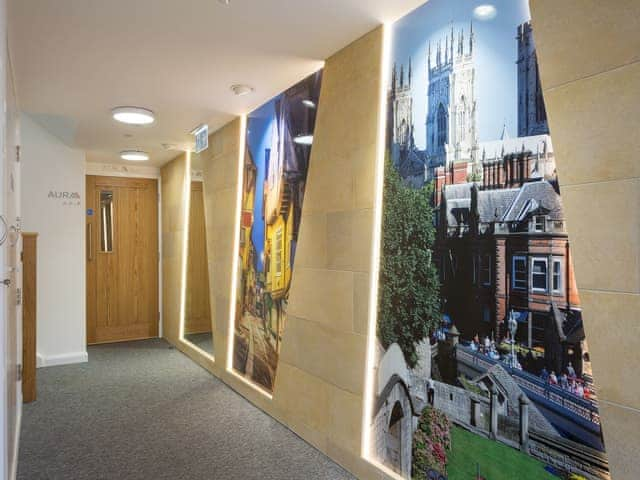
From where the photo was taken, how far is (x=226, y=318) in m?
4.64

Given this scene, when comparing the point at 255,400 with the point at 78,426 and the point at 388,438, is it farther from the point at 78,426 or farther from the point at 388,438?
the point at 388,438

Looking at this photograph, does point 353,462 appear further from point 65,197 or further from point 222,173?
point 65,197

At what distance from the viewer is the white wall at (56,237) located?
543 cm

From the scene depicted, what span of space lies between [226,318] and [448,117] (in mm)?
3129

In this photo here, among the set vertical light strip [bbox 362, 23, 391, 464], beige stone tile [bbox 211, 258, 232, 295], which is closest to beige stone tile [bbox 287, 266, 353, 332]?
vertical light strip [bbox 362, 23, 391, 464]

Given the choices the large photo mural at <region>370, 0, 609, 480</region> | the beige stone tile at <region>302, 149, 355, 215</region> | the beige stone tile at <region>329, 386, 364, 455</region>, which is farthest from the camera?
the beige stone tile at <region>302, 149, 355, 215</region>

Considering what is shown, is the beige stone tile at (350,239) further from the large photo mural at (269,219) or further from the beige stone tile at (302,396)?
the beige stone tile at (302,396)

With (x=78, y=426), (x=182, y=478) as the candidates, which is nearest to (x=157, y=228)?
(x=78, y=426)

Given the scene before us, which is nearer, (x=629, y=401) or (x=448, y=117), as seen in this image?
(x=629, y=401)

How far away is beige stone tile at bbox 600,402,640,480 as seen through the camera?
151 centimetres

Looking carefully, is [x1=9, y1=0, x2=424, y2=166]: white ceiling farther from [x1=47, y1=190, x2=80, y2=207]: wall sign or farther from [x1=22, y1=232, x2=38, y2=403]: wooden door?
[x1=47, y1=190, x2=80, y2=207]: wall sign

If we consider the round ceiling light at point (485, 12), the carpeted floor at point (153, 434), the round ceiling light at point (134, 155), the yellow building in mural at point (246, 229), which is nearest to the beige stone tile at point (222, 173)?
the yellow building in mural at point (246, 229)

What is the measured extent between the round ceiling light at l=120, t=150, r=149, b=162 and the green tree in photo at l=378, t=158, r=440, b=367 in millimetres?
4399

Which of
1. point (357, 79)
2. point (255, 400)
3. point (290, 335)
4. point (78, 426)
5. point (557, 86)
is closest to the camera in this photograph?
point (557, 86)
